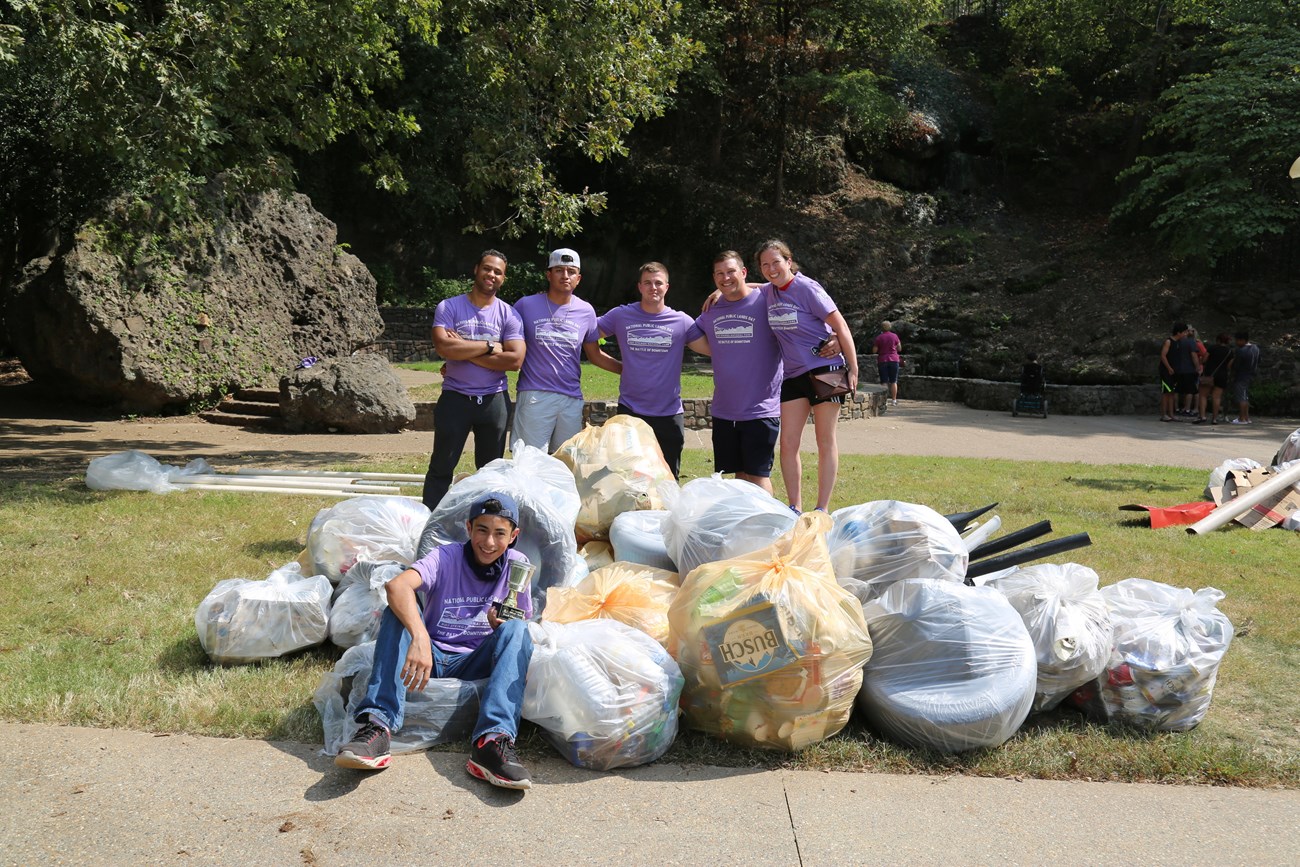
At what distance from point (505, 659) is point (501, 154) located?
8523mm

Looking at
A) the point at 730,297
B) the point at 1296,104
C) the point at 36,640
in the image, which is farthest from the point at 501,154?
the point at 1296,104

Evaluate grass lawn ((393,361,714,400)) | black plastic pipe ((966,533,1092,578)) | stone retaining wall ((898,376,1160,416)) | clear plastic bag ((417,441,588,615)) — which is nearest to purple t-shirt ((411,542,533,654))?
clear plastic bag ((417,441,588,615))

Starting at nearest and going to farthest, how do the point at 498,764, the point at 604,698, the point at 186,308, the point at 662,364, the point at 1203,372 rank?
the point at 498,764 → the point at 604,698 → the point at 662,364 → the point at 186,308 → the point at 1203,372

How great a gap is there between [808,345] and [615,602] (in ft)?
8.29

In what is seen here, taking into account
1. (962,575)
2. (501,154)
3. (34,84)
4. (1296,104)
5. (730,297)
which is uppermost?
(1296,104)

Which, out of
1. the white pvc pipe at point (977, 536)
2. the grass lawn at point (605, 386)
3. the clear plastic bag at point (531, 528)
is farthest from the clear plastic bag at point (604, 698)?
the grass lawn at point (605, 386)

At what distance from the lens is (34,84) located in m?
15.1

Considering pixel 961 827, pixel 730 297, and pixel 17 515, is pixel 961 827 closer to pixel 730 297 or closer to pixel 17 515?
pixel 730 297

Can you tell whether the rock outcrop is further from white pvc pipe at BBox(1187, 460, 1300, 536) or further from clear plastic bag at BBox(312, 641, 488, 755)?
clear plastic bag at BBox(312, 641, 488, 755)

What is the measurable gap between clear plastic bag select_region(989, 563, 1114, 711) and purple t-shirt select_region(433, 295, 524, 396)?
316 centimetres

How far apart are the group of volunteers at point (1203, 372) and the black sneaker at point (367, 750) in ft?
52.7

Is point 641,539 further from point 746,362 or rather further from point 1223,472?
point 1223,472

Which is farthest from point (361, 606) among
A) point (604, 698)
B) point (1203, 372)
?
point (1203, 372)

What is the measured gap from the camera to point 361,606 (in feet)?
14.1
